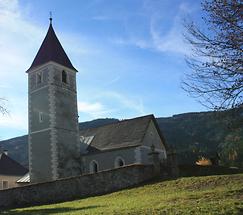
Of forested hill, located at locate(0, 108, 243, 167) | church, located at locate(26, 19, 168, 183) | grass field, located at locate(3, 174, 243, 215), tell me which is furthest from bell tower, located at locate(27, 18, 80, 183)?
grass field, located at locate(3, 174, 243, 215)

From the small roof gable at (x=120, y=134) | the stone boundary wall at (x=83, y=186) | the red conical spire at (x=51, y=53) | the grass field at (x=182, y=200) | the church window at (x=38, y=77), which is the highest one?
the red conical spire at (x=51, y=53)

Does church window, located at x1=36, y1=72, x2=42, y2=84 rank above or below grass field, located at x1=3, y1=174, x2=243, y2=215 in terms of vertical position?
above

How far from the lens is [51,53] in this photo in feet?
128

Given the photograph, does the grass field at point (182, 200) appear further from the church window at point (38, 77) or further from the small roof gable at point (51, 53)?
the small roof gable at point (51, 53)

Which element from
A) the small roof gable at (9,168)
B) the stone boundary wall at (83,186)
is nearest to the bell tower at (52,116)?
the stone boundary wall at (83,186)

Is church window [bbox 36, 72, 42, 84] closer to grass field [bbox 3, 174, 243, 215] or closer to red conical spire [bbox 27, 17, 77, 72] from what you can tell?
red conical spire [bbox 27, 17, 77, 72]

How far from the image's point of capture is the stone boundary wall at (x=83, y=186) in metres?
25.5

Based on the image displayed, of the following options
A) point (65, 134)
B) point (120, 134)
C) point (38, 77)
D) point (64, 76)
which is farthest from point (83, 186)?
point (38, 77)

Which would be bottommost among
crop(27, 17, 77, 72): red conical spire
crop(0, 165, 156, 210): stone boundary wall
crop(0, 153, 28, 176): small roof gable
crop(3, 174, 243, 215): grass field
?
crop(3, 174, 243, 215): grass field

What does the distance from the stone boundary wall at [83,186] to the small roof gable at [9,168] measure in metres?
16.3

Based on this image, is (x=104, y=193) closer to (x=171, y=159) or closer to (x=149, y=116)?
(x=171, y=159)

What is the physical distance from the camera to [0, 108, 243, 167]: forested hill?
45.5 ft

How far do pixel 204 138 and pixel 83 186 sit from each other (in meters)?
63.0

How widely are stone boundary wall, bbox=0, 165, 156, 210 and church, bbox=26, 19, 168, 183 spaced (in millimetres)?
6917
